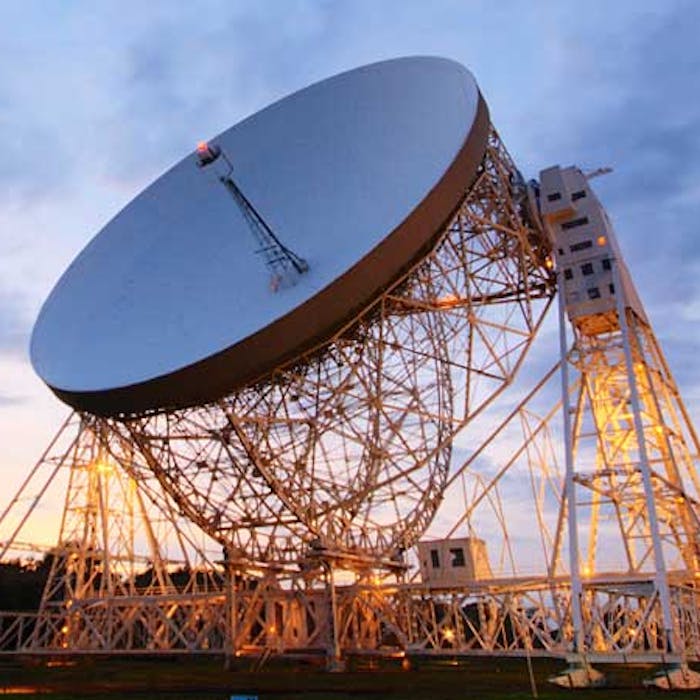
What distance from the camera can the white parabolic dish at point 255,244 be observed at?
753 inches

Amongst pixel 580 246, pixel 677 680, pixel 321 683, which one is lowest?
pixel 677 680

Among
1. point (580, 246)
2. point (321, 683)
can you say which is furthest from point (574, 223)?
point (321, 683)

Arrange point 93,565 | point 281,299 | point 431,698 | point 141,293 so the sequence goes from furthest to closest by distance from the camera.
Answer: point 93,565 → point 141,293 → point 281,299 → point 431,698

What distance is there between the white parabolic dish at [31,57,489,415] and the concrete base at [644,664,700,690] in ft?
35.1

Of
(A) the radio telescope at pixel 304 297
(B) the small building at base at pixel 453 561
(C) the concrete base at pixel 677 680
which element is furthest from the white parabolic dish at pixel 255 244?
(B) the small building at base at pixel 453 561

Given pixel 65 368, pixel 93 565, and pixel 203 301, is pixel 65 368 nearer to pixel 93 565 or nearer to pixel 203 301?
pixel 203 301

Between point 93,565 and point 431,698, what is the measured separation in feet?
83.0

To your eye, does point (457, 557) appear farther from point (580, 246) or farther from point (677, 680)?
point (677, 680)

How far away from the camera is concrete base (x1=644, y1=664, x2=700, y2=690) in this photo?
16469mm

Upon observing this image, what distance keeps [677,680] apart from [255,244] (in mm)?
14798

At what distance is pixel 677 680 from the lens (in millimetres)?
16641

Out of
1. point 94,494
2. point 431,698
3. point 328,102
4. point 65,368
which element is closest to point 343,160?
point 328,102

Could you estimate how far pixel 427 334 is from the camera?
2375 cm

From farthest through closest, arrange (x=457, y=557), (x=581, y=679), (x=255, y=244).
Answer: (x=457, y=557), (x=255, y=244), (x=581, y=679)
